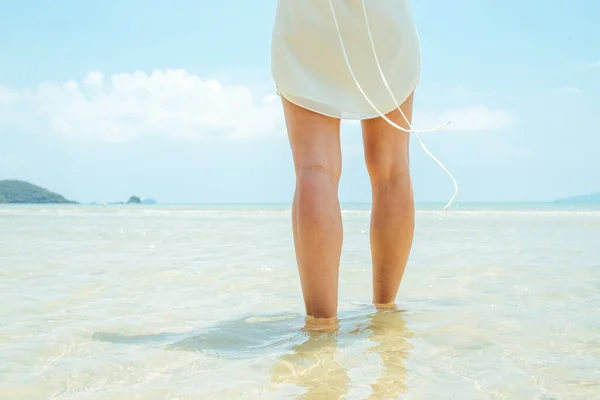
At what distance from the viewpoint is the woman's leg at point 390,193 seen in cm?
197

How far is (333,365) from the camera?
4.54ft

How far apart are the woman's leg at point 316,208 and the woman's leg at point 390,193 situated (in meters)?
0.23

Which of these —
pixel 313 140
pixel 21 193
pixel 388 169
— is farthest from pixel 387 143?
pixel 21 193

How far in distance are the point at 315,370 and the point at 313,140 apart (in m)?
0.73

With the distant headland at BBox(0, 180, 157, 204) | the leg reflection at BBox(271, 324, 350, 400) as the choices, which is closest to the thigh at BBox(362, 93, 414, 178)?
the leg reflection at BBox(271, 324, 350, 400)

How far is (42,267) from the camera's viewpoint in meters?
3.26

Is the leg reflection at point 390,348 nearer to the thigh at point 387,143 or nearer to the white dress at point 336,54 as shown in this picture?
the thigh at point 387,143

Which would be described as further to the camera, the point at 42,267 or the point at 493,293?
the point at 42,267

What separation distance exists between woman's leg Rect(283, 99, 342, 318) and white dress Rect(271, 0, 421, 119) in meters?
0.06

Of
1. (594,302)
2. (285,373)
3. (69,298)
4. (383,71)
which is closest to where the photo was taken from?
(285,373)

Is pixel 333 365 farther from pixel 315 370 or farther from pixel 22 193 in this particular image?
pixel 22 193

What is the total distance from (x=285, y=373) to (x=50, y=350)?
70cm

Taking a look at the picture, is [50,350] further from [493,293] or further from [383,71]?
[493,293]

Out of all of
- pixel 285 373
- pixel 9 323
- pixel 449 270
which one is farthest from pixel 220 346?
pixel 449 270
